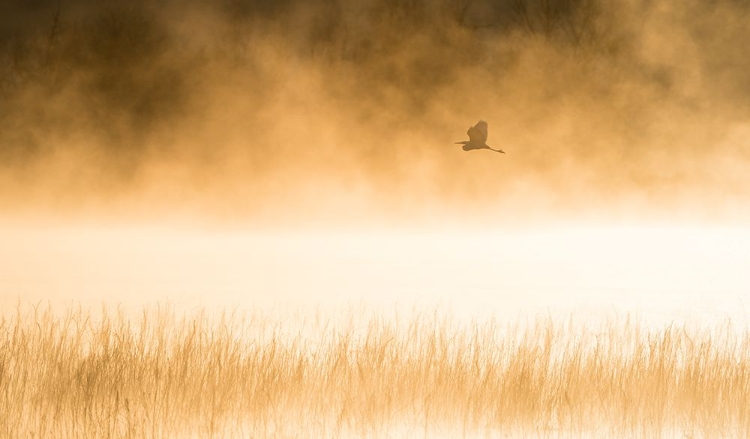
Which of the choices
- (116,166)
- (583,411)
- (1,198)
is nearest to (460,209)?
(116,166)

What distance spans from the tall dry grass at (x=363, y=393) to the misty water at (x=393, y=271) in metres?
3.19

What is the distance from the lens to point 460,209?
4197 centimetres

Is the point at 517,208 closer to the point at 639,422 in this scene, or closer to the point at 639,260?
the point at 639,260

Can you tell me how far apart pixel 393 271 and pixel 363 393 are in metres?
15.6

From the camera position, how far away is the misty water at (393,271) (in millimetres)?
15602

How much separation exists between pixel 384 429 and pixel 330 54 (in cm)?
3105

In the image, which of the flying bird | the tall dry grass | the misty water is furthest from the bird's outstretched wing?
the tall dry grass

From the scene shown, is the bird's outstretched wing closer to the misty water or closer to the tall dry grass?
the misty water

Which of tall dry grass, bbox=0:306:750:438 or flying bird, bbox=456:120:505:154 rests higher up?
flying bird, bbox=456:120:505:154

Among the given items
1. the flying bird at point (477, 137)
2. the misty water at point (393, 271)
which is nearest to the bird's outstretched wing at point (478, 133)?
the flying bird at point (477, 137)

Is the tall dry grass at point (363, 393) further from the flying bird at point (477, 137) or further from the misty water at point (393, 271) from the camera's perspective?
the flying bird at point (477, 137)

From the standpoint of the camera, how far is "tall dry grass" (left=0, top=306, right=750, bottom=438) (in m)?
7.09

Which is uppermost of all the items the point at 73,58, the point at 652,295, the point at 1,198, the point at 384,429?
the point at 73,58

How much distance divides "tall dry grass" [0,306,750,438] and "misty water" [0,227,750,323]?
319 cm
